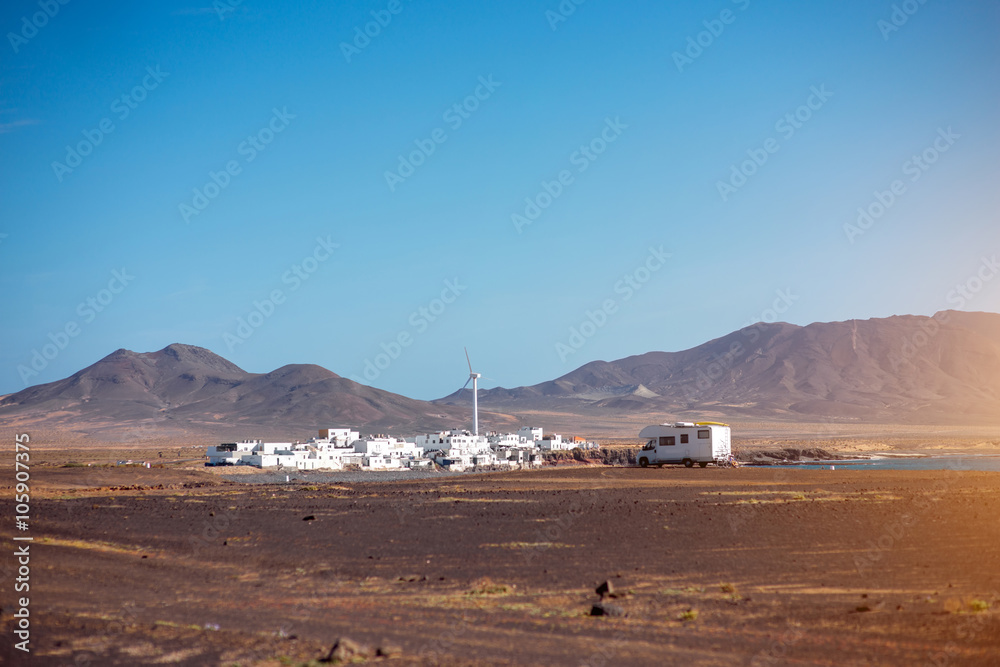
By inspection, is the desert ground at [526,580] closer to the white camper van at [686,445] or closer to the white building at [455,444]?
the white camper van at [686,445]

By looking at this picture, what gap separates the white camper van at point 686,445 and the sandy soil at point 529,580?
1782cm

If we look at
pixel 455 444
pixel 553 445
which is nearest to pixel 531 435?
pixel 553 445

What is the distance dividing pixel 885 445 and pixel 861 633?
111 meters

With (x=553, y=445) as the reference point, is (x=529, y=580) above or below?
below

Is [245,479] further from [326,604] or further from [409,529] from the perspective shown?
[326,604]

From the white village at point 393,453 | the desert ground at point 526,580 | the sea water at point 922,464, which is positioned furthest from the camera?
the white village at point 393,453

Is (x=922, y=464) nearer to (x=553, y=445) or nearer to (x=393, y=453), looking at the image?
(x=553, y=445)

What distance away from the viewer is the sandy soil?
391 inches

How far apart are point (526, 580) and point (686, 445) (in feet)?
115

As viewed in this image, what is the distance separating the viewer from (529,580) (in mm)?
14852

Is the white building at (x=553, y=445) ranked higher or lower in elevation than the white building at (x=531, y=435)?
lower

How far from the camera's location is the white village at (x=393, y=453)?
66875 millimetres

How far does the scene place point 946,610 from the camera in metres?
11.4

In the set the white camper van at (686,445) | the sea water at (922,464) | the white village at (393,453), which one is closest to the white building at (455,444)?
the white village at (393,453)
